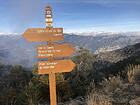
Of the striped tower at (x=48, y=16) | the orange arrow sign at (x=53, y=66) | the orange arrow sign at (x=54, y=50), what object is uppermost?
the striped tower at (x=48, y=16)

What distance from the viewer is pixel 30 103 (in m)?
11.1

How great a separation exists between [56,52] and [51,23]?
0.87 meters

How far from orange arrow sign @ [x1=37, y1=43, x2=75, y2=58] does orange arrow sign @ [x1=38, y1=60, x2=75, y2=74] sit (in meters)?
0.19

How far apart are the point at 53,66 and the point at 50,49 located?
1.60ft

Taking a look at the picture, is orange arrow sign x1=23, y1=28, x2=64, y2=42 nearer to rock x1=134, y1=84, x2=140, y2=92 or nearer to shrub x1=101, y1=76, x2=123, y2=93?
shrub x1=101, y1=76, x2=123, y2=93

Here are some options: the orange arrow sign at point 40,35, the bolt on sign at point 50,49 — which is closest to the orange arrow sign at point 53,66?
the bolt on sign at point 50,49

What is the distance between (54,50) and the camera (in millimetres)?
8578

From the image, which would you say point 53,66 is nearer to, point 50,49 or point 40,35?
point 50,49

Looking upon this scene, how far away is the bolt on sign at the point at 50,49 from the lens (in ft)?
27.7

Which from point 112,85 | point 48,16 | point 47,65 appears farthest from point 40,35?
point 112,85

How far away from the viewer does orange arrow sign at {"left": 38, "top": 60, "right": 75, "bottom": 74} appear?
331 inches

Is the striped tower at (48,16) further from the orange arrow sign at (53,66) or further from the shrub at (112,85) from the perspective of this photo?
the shrub at (112,85)

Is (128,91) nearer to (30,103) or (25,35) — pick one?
(30,103)

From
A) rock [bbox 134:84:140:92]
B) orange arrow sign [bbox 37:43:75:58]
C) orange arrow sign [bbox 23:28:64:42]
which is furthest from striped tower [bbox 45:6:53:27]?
rock [bbox 134:84:140:92]
